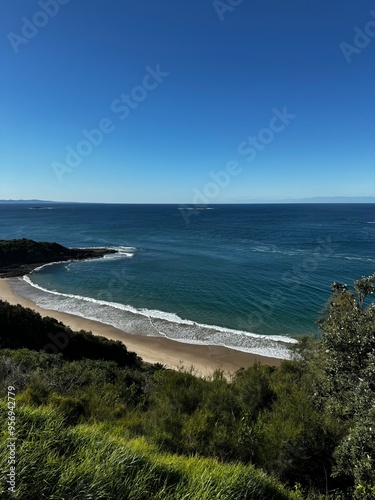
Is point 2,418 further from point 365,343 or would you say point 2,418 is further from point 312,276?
point 312,276

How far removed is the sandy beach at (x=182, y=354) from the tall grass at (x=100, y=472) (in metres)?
16.7

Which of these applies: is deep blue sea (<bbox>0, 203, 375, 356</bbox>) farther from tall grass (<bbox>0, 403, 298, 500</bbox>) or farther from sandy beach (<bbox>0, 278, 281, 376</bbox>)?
tall grass (<bbox>0, 403, 298, 500</bbox>)

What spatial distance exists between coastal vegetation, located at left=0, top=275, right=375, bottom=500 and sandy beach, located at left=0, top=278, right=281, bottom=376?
30.1 ft

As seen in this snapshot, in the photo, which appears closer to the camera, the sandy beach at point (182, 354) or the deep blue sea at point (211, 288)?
the sandy beach at point (182, 354)

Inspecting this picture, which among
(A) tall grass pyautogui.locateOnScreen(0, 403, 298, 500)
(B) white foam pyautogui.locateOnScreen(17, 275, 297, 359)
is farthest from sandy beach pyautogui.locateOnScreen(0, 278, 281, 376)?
(A) tall grass pyautogui.locateOnScreen(0, 403, 298, 500)

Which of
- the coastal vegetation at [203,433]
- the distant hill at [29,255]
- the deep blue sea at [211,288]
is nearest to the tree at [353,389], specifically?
the coastal vegetation at [203,433]

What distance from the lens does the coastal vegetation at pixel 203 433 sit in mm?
3775

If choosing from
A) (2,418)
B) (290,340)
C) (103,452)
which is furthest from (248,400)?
(290,340)

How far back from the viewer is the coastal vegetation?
3.78 m

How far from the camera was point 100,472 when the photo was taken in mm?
3660

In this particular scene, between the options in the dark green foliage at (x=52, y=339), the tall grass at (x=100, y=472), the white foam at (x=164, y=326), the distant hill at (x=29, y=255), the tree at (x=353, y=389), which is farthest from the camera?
the distant hill at (x=29, y=255)

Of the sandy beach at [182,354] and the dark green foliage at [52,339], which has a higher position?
the dark green foliage at [52,339]

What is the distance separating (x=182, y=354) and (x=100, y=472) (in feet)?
70.5

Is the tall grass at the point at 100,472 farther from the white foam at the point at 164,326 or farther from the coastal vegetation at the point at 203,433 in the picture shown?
the white foam at the point at 164,326
